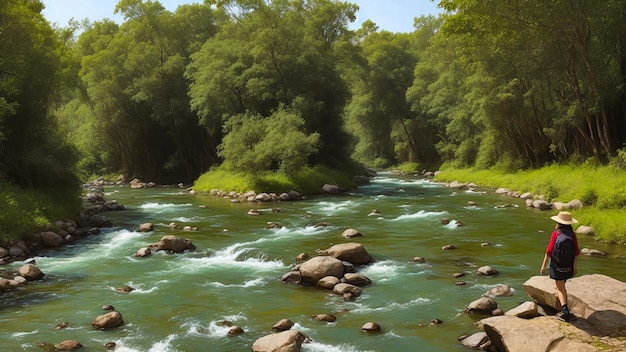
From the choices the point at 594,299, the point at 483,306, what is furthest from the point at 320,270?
the point at 594,299

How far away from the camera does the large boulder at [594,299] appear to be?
29.7ft

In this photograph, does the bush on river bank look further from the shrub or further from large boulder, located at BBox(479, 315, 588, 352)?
the shrub

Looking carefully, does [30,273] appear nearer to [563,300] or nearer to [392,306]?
[392,306]

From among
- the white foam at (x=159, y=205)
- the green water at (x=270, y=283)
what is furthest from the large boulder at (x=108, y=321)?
→ the white foam at (x=159, y=205)

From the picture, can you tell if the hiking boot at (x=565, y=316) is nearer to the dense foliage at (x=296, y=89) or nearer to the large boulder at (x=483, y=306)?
the large boulder at (x=483, y=306)

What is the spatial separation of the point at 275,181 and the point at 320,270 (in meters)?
25.1

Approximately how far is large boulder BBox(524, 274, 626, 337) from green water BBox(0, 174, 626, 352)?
1.09m

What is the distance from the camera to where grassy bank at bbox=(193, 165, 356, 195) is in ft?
129

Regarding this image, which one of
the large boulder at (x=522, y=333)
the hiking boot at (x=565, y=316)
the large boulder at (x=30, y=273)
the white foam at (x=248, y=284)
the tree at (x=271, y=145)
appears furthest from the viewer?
the tree at (x=271, y=145)

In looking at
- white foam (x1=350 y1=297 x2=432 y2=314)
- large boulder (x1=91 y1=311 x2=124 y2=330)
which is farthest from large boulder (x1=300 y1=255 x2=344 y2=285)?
large boulder (x1=91 y1=311 x2=124 y2=330)

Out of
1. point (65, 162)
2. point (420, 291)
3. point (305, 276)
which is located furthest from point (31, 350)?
point (65, 162)

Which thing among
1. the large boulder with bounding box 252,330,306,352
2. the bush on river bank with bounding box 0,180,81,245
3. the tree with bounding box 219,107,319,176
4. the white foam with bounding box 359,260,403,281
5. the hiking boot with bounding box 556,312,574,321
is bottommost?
the white foam with bounding box 359,260,403,281

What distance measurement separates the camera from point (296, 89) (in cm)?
4691

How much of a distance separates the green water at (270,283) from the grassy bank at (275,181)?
11577 millimetres
